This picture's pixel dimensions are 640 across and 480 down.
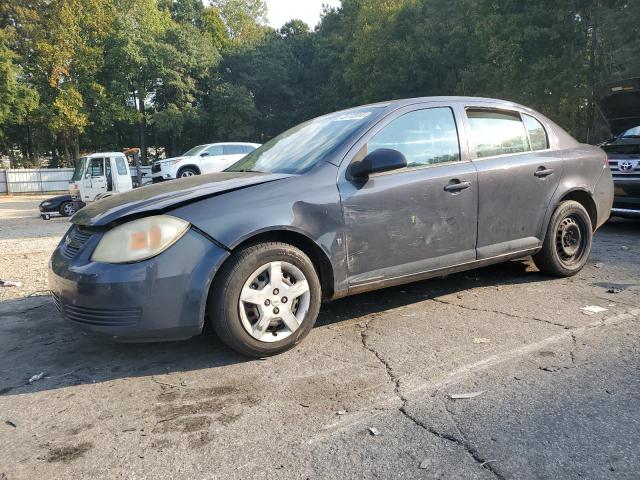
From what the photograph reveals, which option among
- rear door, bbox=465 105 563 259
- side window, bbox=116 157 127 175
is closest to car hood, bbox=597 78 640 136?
rear door, bbox=465 105 563 259

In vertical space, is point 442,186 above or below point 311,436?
above

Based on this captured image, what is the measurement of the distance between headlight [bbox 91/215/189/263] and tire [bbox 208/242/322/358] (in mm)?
367

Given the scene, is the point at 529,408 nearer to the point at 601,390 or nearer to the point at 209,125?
the point at 601,390

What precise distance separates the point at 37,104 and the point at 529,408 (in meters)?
37.1

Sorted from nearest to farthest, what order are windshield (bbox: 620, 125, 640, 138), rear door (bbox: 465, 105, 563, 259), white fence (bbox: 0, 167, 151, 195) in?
1. rear door (bbox: 465, 105, 563, 259)
2. windshield (bbox: 620, 125, 640, 138)
3. white fence (bbox: 0, 167, 151, 195)

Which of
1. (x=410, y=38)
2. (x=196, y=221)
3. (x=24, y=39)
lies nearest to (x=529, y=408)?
(x=196, y=221)

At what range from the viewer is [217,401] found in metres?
2.74

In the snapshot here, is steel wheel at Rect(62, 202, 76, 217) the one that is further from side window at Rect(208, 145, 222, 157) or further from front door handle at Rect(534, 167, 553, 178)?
front door handle at Rect(534, 167, 553, 178)

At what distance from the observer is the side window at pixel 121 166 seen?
1655 centimetres

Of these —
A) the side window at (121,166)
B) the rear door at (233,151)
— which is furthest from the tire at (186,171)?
the side window at (121,166)

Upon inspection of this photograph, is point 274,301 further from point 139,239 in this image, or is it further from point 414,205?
point 414,205

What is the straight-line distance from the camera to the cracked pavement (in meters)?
2.18

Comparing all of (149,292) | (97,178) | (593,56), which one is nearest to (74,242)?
(149,292)

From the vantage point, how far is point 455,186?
3.92 meters
